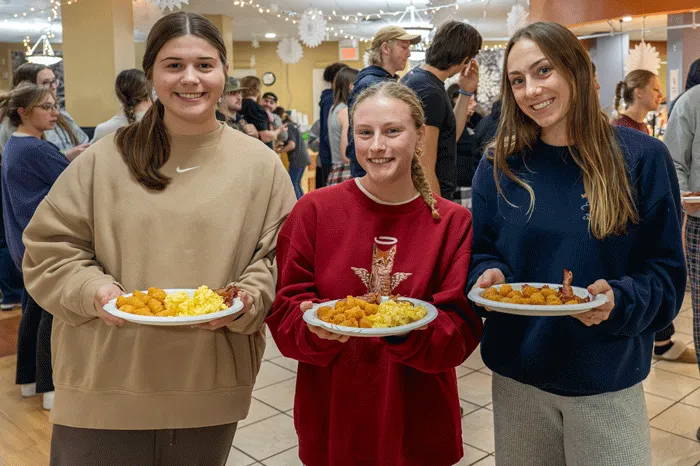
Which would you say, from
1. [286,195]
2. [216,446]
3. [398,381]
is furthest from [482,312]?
[216,446]

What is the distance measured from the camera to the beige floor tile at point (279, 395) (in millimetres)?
3740

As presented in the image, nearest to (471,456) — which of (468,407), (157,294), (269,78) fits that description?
(468,407)

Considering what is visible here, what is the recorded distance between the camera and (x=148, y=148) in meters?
1.78

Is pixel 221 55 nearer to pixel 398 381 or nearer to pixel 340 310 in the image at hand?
pixel 340 310

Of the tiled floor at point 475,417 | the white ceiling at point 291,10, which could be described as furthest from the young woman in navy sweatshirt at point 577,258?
the white ceiling at point 291,10

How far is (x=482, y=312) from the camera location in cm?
169

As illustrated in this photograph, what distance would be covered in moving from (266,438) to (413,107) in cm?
211

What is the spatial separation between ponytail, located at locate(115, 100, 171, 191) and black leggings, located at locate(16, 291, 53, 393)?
207cm

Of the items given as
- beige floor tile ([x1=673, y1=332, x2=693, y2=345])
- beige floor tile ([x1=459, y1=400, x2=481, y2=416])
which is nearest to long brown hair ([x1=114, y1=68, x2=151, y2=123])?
beige floor tile ([x1=459, y1=400, x2=481, y2=416])

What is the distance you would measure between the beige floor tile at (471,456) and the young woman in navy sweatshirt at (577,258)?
4.59 ft

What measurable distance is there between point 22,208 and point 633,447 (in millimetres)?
3050

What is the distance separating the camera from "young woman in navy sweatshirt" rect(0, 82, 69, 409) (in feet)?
11.7

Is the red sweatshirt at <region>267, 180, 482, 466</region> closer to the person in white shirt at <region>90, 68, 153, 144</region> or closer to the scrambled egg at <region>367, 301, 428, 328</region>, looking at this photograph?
the scrambled egg at <region>367, 301, 428, 328</region>

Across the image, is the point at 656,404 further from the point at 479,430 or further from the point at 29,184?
the point at 29,184
